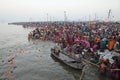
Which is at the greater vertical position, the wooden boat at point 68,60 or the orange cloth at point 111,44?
the orange cloth at point 111,44

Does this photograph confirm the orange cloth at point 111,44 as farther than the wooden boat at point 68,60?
Yes

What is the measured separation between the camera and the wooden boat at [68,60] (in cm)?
1611

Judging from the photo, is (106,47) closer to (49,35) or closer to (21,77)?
(21,77)

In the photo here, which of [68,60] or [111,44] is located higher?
[111,44]

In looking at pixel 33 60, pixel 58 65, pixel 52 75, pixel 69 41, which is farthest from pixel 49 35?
pixel 52 75

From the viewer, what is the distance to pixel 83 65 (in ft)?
53.7

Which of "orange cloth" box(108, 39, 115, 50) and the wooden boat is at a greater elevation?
"orange cloth" box(108, 39, 115, 50)

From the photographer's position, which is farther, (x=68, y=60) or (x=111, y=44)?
(x=111, y=44)

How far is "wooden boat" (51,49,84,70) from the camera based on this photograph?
16109 mm

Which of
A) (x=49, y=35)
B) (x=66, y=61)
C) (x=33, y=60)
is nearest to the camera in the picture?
(x=66, y=61)

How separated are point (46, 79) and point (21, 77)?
218cm

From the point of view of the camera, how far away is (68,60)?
18.0 meters

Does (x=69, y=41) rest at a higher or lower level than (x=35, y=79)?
higher

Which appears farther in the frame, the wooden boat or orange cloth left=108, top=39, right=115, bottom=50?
orange cloth left=108, top=39, right=115, bottom=50
